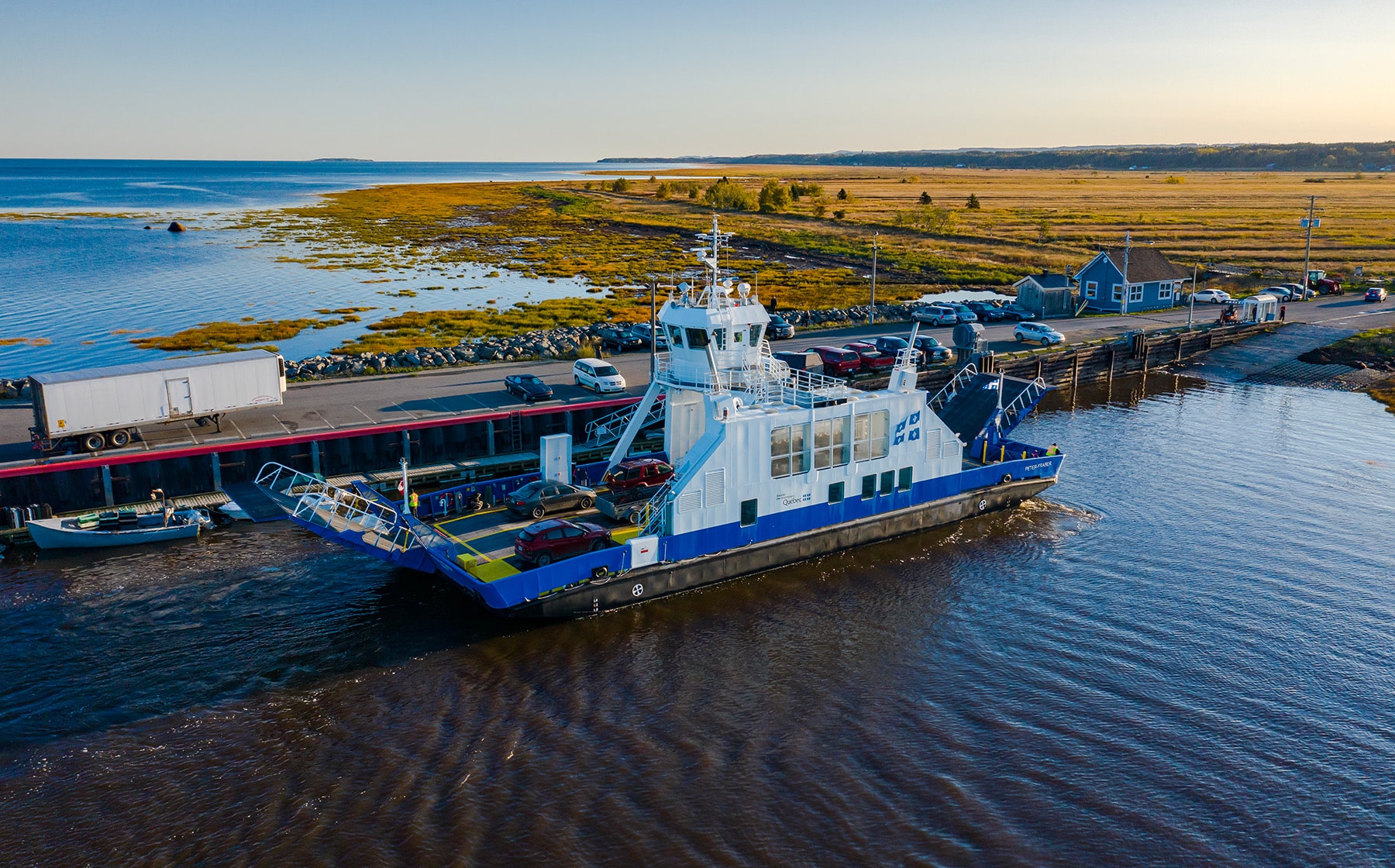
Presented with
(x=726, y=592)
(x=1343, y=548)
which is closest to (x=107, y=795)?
(x=726, y=592)

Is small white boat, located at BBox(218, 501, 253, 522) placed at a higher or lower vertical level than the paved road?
lower

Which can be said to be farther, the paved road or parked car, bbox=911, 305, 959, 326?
parked car, bbox=911, 305, 959, 326

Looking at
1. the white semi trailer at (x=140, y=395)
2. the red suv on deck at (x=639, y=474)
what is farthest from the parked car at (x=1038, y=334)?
the white semi trailer at (x=140, y=395)

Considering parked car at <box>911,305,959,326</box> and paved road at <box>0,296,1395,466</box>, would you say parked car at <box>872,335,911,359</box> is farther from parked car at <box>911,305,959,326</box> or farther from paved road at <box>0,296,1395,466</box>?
parked car at <box>911,305,959,326</box>

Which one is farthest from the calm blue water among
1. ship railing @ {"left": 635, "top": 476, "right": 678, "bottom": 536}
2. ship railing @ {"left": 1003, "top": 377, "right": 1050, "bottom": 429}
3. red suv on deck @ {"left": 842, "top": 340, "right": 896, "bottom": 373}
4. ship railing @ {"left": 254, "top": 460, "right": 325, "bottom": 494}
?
ship railing @ {"left": 1003, "top": 377, "right": 1050, "bottom": 429}

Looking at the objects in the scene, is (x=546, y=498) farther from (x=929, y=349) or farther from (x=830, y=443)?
(x=929, y=349)

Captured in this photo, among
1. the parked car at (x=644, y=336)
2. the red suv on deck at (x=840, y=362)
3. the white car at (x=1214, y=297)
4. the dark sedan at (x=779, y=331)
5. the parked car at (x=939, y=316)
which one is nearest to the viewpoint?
the red suv on deck at (x=840, y=362)

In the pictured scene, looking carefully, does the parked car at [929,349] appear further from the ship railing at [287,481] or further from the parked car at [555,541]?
the ship railing at [287,481]
